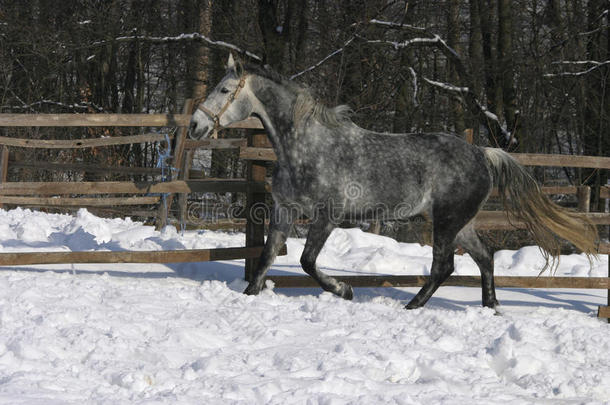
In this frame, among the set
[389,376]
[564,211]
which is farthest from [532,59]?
[389,376]

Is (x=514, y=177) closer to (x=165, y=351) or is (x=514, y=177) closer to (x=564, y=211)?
(x=564, y=211)

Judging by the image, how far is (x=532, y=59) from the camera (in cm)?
1397

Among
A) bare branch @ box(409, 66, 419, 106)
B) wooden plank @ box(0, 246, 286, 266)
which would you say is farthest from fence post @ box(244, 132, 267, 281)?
bare branch @ box(409, 66, 419, 106)

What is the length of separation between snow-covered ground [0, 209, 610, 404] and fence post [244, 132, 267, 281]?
398 millimetres

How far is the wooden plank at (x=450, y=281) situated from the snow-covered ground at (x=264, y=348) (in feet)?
0.57

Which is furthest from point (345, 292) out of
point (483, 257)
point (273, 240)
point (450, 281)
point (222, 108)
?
point (222, 108)

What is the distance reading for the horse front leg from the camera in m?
5.33

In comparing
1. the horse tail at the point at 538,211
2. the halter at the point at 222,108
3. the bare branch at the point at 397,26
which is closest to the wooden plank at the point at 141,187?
the halter at the point at 222,108

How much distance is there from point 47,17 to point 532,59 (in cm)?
1221

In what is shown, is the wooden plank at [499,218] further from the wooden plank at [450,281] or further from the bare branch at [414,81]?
the bare branch at [414,81]

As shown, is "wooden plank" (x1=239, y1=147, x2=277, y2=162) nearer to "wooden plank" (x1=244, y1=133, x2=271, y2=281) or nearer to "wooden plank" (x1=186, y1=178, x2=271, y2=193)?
"wooden plank" (x1=244, y1=133, x2=271, y2=281)

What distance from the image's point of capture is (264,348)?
3.95 m

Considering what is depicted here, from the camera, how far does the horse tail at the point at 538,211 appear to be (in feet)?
17.9

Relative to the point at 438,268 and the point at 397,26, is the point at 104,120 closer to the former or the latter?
the point at 438,268
